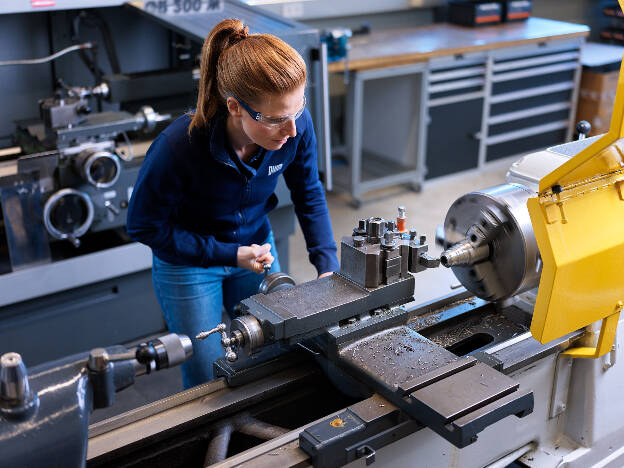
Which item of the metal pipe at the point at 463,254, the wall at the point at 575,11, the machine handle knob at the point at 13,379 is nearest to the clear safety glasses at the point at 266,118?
the metal pipe at the point at 463,254

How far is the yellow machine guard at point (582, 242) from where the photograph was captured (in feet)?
3.99

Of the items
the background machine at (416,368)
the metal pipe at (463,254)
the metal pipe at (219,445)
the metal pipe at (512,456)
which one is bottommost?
the metal pipe at (512,456)

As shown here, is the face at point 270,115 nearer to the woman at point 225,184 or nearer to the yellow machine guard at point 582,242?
the woman at point 225,184

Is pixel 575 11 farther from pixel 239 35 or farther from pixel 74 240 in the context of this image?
pixel 239 35

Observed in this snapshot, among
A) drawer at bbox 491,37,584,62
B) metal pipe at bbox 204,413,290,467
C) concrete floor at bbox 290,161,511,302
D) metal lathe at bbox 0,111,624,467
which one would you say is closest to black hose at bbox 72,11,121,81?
concrete floor at bbox 290,161,511,302

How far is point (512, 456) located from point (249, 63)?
34.3 inches

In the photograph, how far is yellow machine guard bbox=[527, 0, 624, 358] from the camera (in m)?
1.21

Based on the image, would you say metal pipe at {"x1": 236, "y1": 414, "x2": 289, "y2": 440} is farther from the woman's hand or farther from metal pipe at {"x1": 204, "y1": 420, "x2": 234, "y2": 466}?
→ the woman's hand

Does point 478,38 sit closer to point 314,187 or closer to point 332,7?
point 332,7

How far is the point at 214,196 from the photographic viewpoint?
1505 millimetres

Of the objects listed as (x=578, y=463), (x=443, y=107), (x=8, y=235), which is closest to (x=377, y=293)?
(x=578, y=463)

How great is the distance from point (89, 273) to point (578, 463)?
1491 millimetres

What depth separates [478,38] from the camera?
3.73 meters

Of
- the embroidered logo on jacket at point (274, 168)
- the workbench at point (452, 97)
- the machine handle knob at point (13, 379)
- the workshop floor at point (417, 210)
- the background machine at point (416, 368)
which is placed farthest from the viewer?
the workbench at point (452, 97)
